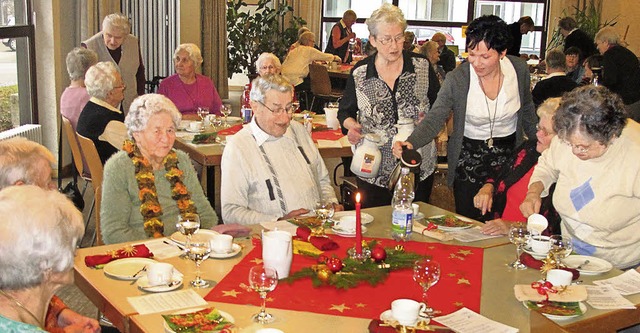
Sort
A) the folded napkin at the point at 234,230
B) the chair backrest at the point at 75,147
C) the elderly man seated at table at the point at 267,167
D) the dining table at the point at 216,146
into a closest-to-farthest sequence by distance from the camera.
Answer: the folded napkin at the point at 234,230
the elderly man seated at table at the point at 267,167
the dining table at the point at 216,146
the chair backrest at the point at 75,147

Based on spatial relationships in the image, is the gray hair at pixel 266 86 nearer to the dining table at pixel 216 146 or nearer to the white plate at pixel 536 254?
the dining table at pixel 216 146

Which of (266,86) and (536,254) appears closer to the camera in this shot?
(536,254)

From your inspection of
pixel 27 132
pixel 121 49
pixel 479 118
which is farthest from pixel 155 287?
pixel 121 49

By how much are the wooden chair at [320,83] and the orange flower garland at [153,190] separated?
6207 millimetres

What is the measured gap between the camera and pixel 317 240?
2.96 m

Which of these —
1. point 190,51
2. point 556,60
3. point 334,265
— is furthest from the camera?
point 556,60

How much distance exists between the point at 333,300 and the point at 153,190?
125 cm

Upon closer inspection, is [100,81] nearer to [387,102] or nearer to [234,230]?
[387,102]

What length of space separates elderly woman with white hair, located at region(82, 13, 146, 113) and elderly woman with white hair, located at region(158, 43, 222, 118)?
2.15 ft

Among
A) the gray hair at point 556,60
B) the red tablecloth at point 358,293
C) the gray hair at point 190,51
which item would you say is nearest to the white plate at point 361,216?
the red tablecloth at point 358,293

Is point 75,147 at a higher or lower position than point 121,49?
lower

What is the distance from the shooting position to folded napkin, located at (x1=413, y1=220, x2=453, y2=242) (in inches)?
123

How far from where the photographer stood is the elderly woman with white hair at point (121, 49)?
262 inches

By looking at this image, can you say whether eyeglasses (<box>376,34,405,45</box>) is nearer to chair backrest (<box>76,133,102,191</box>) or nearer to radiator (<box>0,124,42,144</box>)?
chair backrest (<box>76,133,102,191</box>)
